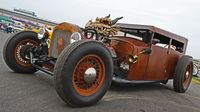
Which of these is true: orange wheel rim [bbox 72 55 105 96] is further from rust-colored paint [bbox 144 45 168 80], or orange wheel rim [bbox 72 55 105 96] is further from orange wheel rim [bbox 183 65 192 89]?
orange wheel rim [bbox 183 65 192 89]

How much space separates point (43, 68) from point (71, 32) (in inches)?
33.1

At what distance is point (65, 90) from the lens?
3.79 metres

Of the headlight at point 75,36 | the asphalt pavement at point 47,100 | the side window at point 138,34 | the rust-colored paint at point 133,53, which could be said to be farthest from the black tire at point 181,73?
the headlight at point 75,36

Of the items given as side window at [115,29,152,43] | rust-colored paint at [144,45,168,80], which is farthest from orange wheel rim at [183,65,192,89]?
side window at [115,29,152,43]

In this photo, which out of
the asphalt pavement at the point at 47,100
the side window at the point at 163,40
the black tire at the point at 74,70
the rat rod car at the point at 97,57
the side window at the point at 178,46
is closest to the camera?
the asphalt pavement at the point at 47,100

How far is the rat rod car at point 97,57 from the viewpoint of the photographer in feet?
13.0

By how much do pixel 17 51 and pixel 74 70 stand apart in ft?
7.74

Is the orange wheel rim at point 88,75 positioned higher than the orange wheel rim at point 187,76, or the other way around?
the orange wheel rim at point 88,75

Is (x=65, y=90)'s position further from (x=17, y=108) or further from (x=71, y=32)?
(x=71, y=32)

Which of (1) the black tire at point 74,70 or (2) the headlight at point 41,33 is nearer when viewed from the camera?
(1) the black tire at point 74,70

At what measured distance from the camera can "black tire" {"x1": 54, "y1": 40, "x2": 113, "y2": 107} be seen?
380cm

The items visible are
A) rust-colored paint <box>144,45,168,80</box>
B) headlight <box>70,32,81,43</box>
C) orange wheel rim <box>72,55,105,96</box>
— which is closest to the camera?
orange wheel rim <box>72,55,105,96</box>

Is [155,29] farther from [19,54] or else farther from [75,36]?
[19,54]

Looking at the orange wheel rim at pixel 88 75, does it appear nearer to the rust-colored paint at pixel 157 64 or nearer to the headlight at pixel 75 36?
the headlight at pixel 75 36
